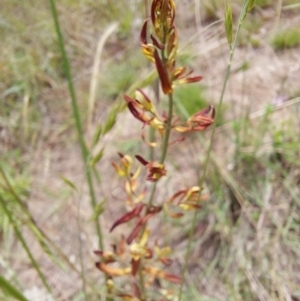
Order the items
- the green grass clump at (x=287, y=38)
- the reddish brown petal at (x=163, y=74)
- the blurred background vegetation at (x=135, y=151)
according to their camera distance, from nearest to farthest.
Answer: the reddish brown petal at (x=163, y=74) → the blurred background vegetation at (x=135, y=151) → the green grass clump at (x=287, y=38)

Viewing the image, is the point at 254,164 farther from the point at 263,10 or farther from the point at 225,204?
the point at 263,10

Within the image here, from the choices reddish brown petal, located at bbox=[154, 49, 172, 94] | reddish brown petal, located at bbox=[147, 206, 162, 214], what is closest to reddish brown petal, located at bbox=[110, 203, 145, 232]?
reddish brown petal, located at bbox=[147, 206, 162, 214]

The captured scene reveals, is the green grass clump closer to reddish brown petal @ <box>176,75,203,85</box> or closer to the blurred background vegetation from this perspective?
the blurred background vegetation

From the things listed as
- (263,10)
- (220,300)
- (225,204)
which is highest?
(263,10)

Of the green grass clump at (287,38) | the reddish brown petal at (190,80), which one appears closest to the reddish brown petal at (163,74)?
the reddish brown petal at (190,80)

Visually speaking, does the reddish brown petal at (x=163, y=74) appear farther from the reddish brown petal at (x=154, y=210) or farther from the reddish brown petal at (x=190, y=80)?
the reddish brown petal at (x=154, y=210)

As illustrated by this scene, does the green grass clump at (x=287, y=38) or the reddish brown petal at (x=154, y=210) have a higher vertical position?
the reddish brown petal at (x=154, y=210)

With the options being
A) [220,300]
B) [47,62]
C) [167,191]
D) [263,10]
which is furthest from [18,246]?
[263,10]
